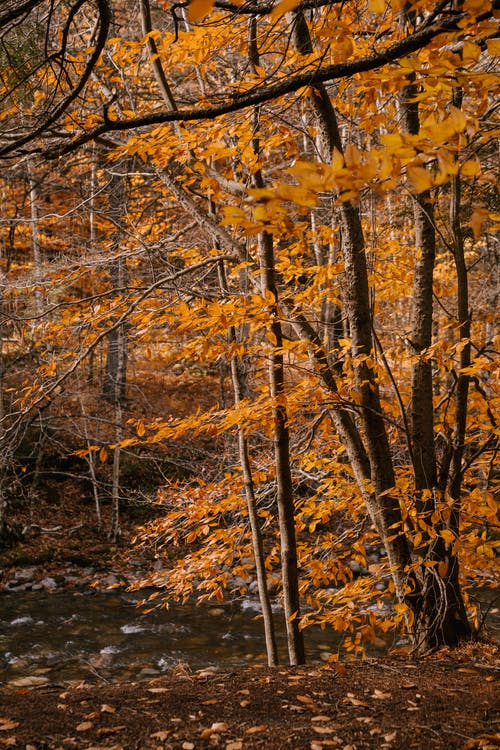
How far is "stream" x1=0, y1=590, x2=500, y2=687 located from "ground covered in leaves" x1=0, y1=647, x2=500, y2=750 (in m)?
3.22

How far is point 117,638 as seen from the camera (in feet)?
26.7

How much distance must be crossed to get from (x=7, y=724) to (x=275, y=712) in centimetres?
129

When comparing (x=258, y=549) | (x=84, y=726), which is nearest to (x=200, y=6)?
(x=84, y=726)

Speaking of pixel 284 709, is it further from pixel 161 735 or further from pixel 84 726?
pixel 84 726

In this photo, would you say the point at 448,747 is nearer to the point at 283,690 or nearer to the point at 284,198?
the point at 283,690

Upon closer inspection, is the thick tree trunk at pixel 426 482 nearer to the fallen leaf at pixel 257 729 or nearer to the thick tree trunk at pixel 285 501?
the thick tree trunk at pixel 285 501

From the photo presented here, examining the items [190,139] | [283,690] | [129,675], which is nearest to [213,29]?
[190,139]

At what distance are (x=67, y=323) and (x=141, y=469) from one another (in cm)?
902

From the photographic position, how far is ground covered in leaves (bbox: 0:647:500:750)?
2662 millimetres

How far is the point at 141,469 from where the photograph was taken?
1370cm

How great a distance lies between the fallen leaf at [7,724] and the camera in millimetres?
2747

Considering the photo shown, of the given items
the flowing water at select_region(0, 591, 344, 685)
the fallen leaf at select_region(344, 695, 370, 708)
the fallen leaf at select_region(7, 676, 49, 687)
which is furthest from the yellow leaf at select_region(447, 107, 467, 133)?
the fallen leaf at select_region(7, 676, 49, 687)

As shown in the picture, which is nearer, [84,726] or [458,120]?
[458,120]

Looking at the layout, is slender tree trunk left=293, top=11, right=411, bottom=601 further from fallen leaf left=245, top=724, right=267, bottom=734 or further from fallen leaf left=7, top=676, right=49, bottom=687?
fallen leaf left=7, top=676, right=49, bottom=687
